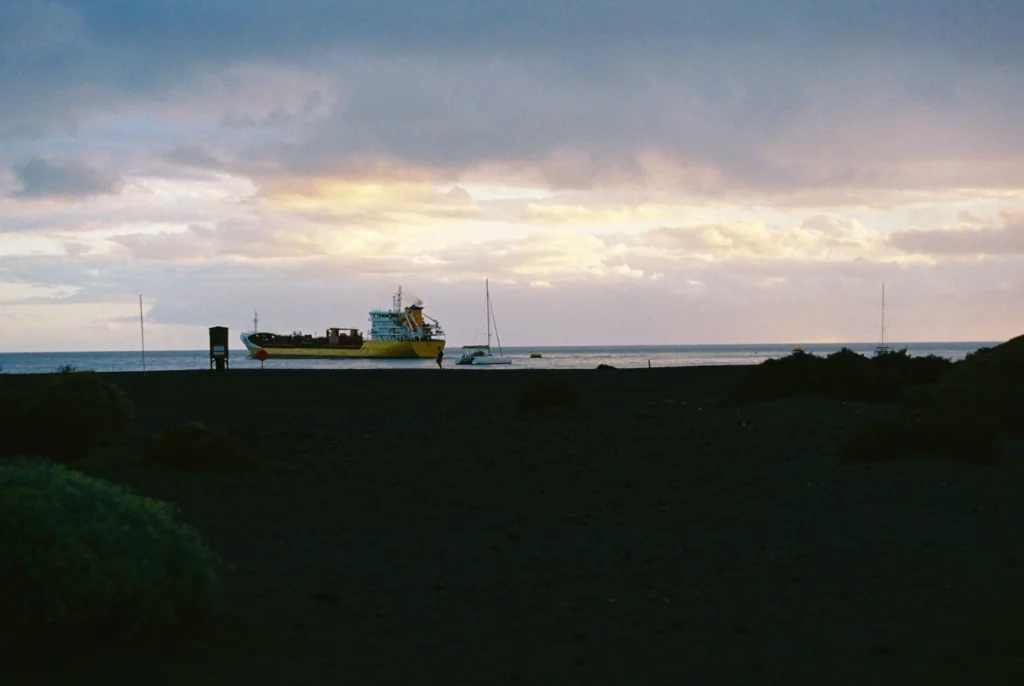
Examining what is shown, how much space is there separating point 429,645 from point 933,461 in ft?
33.7

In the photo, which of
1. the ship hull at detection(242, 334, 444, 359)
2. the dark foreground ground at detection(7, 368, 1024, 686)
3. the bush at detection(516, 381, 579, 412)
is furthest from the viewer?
the ship hull at detection(242, 334, 444, 359)

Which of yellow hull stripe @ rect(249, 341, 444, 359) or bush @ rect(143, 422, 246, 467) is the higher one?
yellow hull stripe @ rect(249, 341, 444, 359)

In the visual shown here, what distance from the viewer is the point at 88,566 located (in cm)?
566

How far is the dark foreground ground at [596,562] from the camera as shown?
635cm

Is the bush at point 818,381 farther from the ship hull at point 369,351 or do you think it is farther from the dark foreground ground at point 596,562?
the ship hull at point 369,351

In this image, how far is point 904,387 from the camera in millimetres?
26047

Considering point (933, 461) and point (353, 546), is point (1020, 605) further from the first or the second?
point (933, 461)

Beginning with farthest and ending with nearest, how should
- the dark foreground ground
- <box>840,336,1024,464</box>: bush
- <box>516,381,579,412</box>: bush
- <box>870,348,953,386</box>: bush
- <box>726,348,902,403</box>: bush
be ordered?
<box>870,348,953,386</box>: bush → <box>726,348,902,403</box>: bush → <box>516,381,579,412</box>: bush → <box>840,336,1024,464</box>: bush → the dark foreground ground

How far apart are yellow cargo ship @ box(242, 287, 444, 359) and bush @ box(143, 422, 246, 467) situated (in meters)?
113

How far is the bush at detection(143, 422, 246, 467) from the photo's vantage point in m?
14.4

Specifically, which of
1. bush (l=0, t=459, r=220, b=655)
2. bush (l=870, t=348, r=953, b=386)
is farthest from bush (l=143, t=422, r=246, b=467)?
bush (l=870, t=348, r=953, b=386)

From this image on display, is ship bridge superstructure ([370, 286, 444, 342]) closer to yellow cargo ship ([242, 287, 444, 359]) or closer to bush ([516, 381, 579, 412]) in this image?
yellow cargo ship ([242, 287, 444, 359])

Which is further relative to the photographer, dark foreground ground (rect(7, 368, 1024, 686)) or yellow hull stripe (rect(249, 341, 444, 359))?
yellow hull stripe (rect(249, 341, 444, 359))

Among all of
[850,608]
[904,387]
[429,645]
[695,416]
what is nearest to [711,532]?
[850,608]
